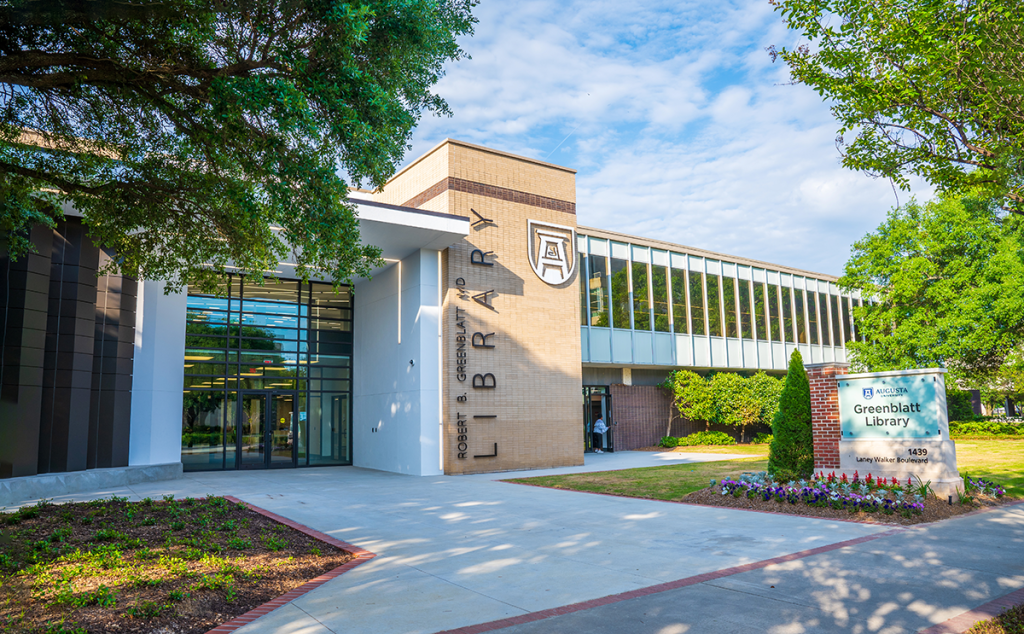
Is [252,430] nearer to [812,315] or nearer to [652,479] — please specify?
[652,479]

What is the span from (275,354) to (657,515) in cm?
1491

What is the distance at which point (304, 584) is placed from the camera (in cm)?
656

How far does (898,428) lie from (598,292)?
16.5m

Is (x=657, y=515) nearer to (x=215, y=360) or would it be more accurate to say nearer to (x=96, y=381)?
(x=96, y=381)

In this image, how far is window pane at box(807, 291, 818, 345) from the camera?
35.4 m

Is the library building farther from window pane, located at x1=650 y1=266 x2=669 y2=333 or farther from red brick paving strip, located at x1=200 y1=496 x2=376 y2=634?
red brick paving strip, located at x1=200 y1=496 x2=376 y2=634

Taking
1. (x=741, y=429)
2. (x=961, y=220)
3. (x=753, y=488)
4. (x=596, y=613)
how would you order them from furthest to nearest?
(x=741, y=429)
(x=961, y=220)
(x=753, y=488)
(x=596, y=613)

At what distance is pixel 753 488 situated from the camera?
1155 centimetres

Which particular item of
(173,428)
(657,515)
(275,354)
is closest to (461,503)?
(657,515)

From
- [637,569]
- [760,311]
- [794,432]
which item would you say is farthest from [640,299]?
[637,569]

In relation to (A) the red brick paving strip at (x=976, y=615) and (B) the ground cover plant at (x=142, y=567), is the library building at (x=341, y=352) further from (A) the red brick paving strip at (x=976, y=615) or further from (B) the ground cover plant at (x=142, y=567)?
(A) the red brick paving strip at (x=976, y=615)

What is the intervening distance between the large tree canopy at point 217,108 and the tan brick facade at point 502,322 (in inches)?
320

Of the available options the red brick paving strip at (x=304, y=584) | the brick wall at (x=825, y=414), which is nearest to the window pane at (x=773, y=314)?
the brick wall at (x=825, y=414)

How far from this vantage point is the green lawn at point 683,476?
1338 centimetres
